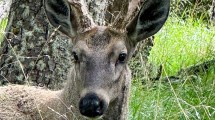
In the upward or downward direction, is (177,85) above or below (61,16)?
below

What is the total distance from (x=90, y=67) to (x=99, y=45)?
235 millimetres

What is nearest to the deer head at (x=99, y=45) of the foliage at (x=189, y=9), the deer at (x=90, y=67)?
the deer at (x=90, y=67)

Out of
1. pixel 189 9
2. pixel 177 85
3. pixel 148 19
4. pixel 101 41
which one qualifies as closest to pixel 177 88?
pixel 177 85

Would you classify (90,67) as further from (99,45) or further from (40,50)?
(40,50)

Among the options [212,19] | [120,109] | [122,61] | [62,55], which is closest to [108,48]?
[122,61]

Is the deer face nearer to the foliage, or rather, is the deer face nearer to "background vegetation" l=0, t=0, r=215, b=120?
"background vegetation" l=0, t=0, r=215, b=120

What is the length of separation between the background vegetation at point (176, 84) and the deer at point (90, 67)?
0.91 m

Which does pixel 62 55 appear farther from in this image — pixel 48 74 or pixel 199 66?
pixel 199 66

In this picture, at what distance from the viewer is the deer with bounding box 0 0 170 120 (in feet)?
22.1

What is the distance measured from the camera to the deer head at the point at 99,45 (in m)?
6.55

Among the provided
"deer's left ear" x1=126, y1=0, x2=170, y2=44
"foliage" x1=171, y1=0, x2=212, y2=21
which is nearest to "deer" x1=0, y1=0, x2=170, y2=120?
"deer's left ear" x1=126, y1=0, x2=170, y2=44

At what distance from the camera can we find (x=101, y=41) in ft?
22.5

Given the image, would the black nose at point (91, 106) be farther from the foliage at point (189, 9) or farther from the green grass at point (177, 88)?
the foliage at point (189, 9)

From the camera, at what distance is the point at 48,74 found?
8781mm
